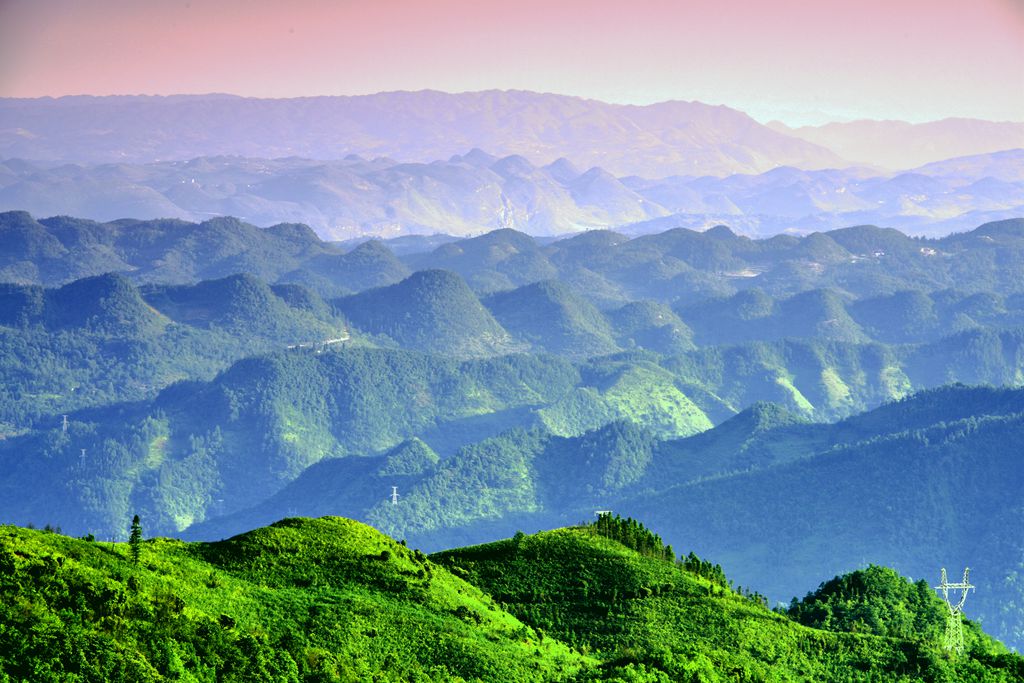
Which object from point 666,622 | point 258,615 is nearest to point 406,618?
point 258,615

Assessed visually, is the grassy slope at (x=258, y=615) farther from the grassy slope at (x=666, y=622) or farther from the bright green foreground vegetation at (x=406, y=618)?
the grassy slope at (x=666, y=622)

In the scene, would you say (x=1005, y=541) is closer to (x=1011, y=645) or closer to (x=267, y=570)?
(x=1011, y=645)

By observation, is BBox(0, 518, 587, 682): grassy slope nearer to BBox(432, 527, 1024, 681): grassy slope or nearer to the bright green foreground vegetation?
the bright green foreground vegetation

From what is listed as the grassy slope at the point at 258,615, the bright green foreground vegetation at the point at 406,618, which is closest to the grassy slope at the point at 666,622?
the bright green foreground vegetation at the point at 406,618

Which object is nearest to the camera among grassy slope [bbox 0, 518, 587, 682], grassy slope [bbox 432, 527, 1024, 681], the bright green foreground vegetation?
grassy slope [bbox 0, 518, 587, 682]

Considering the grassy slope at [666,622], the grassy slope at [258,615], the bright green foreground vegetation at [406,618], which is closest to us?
the grassy slope at [258,615]

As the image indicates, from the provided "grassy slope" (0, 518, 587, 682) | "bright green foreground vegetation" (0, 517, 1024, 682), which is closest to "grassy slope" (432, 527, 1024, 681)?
"bright green foreground vegetation" (0, 517, 1024, 682)

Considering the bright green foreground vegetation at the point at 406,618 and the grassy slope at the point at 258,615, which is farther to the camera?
the bright green foreground vegetation at the point at 406,618

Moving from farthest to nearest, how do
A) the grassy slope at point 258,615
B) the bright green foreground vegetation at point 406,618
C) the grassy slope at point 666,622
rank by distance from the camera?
the grassy slope at point 666,622
the bright green foreground vegetation at point 406,618
the grassy slope at point 258,615

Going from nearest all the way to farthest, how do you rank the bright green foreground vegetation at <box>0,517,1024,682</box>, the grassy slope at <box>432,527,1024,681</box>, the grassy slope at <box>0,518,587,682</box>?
the grassy slope at <box>0,518,587,682</box>
the bright green foreground vegetation at <box>0,517,1024,682</box>
the grassy slope at <box>432,527,1024,681</box>
